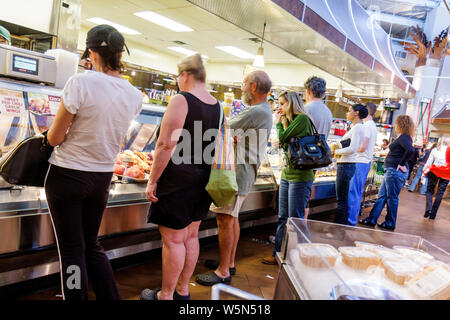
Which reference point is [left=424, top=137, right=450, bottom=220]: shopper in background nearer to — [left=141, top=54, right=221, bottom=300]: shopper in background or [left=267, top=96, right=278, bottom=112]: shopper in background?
[left=267, top=96, right=278, bottom=112]: shopper in background

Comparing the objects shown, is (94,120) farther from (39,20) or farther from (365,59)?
(365,59)

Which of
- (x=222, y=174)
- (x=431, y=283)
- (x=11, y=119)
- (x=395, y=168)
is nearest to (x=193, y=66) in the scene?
(x=222, y=174)

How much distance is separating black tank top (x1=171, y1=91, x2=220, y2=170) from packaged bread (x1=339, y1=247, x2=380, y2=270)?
1.02m

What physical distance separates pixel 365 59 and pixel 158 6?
4.08 m

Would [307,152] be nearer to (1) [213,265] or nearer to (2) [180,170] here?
(1) [213,265]

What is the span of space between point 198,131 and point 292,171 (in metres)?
1.48

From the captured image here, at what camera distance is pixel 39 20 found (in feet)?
12.9

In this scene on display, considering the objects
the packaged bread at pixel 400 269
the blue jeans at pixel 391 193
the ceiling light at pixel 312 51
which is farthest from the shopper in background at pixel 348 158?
the packaged bread at pixel 400 269

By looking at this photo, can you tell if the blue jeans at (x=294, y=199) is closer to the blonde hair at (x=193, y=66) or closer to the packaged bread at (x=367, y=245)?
the packaged bread at (x=367, y=245)

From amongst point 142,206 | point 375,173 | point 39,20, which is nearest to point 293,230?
point 142,206

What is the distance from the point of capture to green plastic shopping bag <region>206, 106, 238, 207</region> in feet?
7.23

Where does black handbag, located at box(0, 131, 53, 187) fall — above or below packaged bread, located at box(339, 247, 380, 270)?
above

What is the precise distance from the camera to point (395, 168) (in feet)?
18.5

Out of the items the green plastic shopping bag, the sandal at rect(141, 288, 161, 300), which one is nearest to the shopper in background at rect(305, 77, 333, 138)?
the green plastic shopping bag
